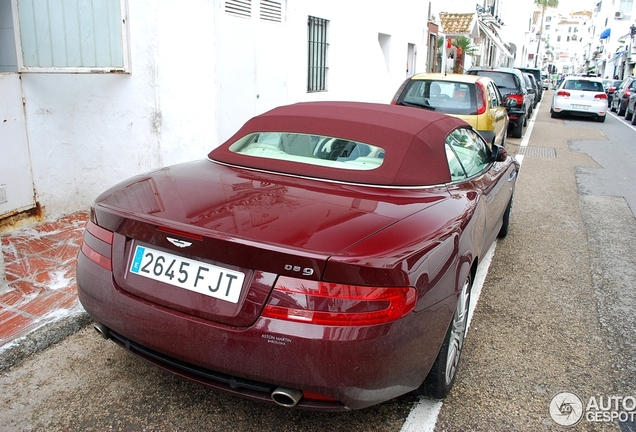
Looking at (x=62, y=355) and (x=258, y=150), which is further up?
(x=258, y=150)

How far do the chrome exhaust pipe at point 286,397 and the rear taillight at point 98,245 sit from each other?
98cm

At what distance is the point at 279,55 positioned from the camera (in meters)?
8.39

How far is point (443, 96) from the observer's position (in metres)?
9.01

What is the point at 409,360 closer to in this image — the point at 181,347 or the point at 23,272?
the point at 181,347

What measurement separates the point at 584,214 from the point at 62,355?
6075 mm

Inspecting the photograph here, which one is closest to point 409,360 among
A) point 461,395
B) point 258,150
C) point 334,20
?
point 461,395

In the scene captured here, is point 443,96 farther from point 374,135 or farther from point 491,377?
point 491,377

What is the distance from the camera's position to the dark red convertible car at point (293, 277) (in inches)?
84.8

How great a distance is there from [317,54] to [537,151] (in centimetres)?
554

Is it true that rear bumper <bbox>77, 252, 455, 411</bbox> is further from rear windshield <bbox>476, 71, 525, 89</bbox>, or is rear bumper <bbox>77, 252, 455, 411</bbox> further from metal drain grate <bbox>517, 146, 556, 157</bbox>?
rear windshield <bbox>476, 71, 525, 89</bbox>

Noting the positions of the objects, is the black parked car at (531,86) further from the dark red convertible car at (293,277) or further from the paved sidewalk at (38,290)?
the dark red convertible car at (293,277)

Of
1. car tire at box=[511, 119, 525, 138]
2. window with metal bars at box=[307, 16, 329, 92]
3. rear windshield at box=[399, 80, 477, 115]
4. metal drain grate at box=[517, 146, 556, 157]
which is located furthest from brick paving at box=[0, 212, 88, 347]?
car tire at box=[511, 119, 525, 138]

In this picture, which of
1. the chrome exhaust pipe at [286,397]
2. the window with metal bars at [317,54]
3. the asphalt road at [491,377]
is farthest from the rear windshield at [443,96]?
the chrome exhaust pipe at [286,397]

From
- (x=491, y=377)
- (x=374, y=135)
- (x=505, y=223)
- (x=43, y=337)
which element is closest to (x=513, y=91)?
(x=505, y=223)
